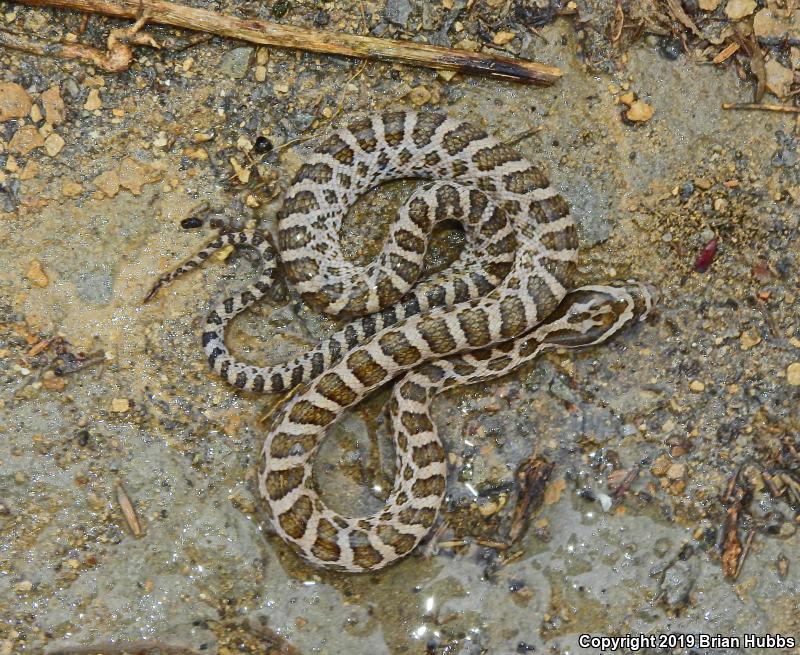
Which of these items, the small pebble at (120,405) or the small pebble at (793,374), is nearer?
the small pebble at (120,405)

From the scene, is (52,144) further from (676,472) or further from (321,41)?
(676,472)

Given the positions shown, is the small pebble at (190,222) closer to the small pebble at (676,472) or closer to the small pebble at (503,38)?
the small pebble at (503,38)

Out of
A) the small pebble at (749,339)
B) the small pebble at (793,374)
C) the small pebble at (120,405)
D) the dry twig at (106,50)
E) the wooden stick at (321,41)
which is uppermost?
the wooden stick at (321,41)

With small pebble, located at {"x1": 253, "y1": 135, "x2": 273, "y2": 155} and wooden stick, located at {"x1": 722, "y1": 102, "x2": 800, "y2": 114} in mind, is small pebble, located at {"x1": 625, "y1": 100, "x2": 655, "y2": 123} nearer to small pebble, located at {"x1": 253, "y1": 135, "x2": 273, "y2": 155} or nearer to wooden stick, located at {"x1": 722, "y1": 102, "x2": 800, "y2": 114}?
wooden stick, located at {"x1": 722, "y1": 102, "x2": 800, "y2": 114}

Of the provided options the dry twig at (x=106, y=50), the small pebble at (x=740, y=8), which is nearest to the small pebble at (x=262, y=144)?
the dry twig at (x=106, y=50)

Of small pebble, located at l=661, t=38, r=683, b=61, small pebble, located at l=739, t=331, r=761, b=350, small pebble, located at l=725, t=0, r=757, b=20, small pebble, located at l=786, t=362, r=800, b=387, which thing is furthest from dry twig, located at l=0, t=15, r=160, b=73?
small pebble, located at l=786, t=362, r=800, b=387

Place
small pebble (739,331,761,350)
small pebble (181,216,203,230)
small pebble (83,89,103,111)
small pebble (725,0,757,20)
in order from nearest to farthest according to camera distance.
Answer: small pebble (83,89,103,111) < small pebble (181,216,203,230) < small pebble (725,0,757,20) < small pebble (739,331,761,350)

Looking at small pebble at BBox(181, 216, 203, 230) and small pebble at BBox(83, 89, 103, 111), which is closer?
small pebble at BBox(83, 89, 103, 111)
